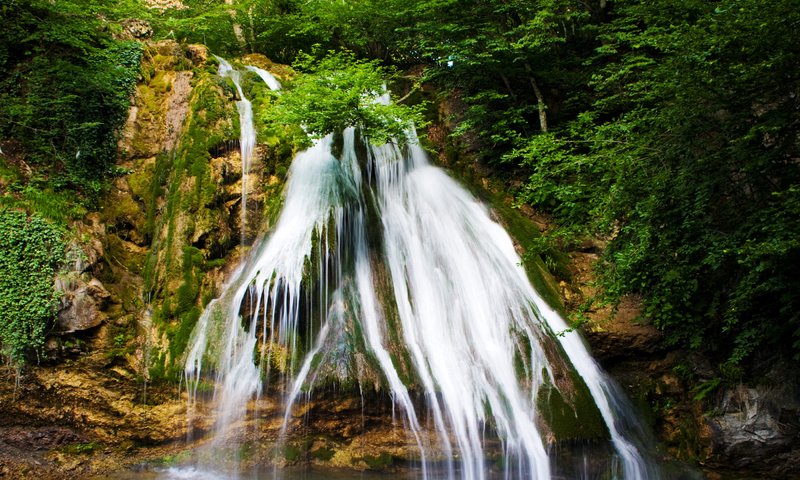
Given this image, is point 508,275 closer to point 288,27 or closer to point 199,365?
point 199,365

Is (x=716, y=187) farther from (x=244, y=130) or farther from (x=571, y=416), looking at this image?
(x=244, y=130)

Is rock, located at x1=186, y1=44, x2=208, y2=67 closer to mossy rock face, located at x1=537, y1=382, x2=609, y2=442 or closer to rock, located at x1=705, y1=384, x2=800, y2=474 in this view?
mossy rock face, located at x1=537, y1=382, x2=609, y2=442

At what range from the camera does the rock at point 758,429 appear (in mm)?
6008

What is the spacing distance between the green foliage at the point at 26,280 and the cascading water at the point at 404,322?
6.33ft

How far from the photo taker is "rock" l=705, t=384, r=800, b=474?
601cm

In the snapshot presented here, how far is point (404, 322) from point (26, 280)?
206 inches

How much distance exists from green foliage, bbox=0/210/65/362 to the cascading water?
6.33 ft

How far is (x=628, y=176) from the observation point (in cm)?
612

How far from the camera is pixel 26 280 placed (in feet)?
20.4

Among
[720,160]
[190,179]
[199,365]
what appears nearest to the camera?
[720,160]

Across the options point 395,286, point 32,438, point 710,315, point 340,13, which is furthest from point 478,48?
point 32,438

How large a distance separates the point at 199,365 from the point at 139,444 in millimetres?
1214

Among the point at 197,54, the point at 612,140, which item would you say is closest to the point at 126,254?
the point at 197,54

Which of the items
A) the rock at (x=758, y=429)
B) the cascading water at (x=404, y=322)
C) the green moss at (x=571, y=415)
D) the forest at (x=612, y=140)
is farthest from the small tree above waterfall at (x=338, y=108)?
the rock at (x=758, y=429)
